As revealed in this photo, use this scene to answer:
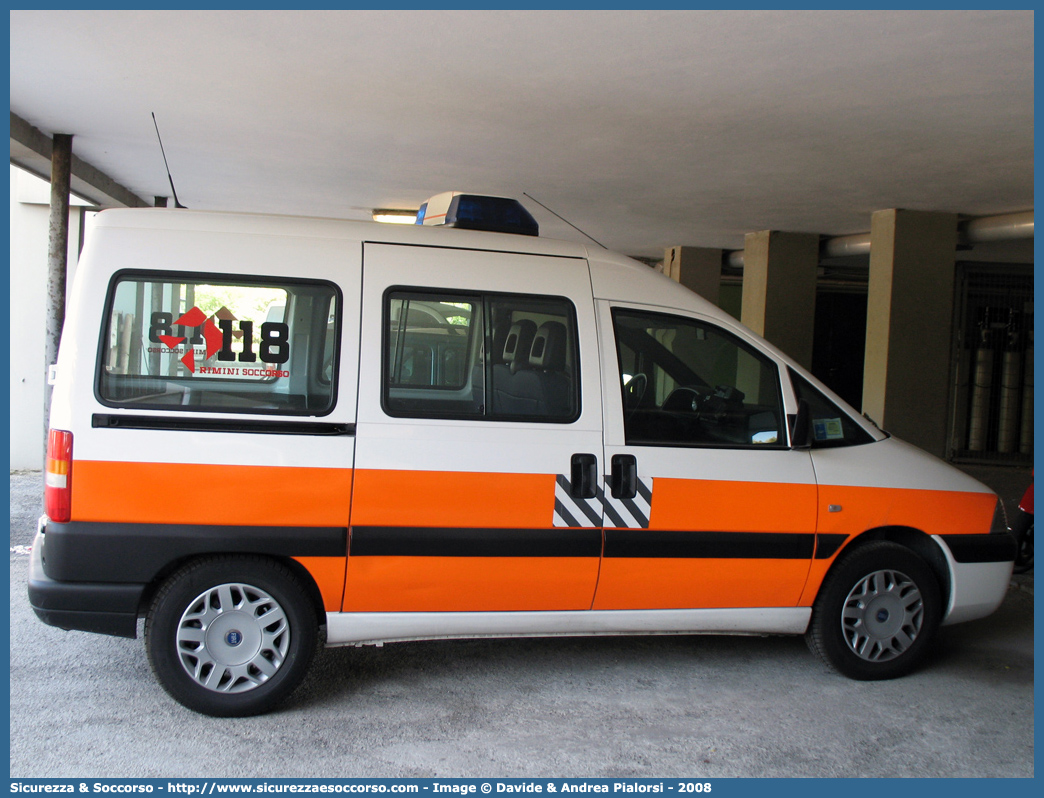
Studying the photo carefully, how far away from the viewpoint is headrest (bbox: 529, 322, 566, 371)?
12.1 ft

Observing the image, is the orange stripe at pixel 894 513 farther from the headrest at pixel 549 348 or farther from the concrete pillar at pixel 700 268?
the concrete pillar at pixel 700 268

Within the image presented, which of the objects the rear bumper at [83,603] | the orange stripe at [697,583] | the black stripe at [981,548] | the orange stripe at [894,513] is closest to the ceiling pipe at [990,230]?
the black stripe at [981,548]

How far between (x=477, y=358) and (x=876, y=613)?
226 centimetres

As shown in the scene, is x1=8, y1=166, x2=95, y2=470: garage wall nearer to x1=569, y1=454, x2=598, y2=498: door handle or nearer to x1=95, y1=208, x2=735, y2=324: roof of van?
x1=95, y1=208, x2=735, y2=324: roof of van

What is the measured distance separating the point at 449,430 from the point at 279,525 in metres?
A: 0.77

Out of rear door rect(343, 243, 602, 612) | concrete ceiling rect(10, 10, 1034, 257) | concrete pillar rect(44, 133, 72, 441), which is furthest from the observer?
concrete pillar rect(44, 133, 72, 441)

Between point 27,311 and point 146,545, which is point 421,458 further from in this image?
point 27,311

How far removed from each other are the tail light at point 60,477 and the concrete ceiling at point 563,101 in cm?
276

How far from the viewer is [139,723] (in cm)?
343

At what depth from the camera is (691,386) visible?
153 inches

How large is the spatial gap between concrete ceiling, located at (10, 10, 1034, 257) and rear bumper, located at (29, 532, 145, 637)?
3212 millimetres

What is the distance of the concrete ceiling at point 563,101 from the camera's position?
4879 millimetres

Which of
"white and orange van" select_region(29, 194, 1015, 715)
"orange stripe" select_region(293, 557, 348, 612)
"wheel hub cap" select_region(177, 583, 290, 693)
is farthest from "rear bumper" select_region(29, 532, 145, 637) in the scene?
"orange stripe" select_region(293, 557, 348, 612)

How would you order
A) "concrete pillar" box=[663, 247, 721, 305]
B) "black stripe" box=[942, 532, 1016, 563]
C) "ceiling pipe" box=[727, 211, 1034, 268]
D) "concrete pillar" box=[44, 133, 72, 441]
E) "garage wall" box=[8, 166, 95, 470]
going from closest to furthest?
"black stripe" box=[942, 532, 1016, 563]
"concrete pillar" box=[44, 133, 72, 441]
"ceiling pipe" box=[727, 211, 1034, 268]
"garage wall" box=[8, 166, 95, 470]
"concrete pillar" box=[663, 247, 721, 305]
